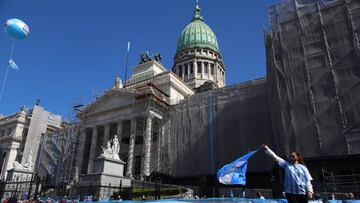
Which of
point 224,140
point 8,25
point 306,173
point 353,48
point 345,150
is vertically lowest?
point 306,173

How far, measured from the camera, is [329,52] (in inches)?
1038

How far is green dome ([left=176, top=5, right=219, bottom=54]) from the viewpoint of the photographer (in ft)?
256

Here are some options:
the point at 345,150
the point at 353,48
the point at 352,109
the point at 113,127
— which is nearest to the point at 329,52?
the point at 353,48

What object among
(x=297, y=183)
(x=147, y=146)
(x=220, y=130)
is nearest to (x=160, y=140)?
(x=147, y=146)

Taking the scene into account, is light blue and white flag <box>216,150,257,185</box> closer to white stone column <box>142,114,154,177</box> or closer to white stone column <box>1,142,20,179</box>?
white stone column <box>142,114,154,177</box>

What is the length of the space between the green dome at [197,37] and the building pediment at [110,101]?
35.2m

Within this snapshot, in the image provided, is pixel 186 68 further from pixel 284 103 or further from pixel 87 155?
pixel 284 103

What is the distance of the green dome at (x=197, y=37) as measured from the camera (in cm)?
7794

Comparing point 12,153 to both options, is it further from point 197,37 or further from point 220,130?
point 197,37

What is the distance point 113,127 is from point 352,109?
34253 mm

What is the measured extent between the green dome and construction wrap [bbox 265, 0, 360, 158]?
48.0 meters

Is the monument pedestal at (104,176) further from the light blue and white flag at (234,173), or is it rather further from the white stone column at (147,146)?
the light blue and white flag at (234,173)

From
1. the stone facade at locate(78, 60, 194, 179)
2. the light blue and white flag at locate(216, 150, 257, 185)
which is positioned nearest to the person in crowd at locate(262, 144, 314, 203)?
the light blue and white flag at locate(216, 150, 257, 185)

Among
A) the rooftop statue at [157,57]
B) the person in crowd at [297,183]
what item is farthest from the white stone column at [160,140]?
the person in crowd at [297,183]
